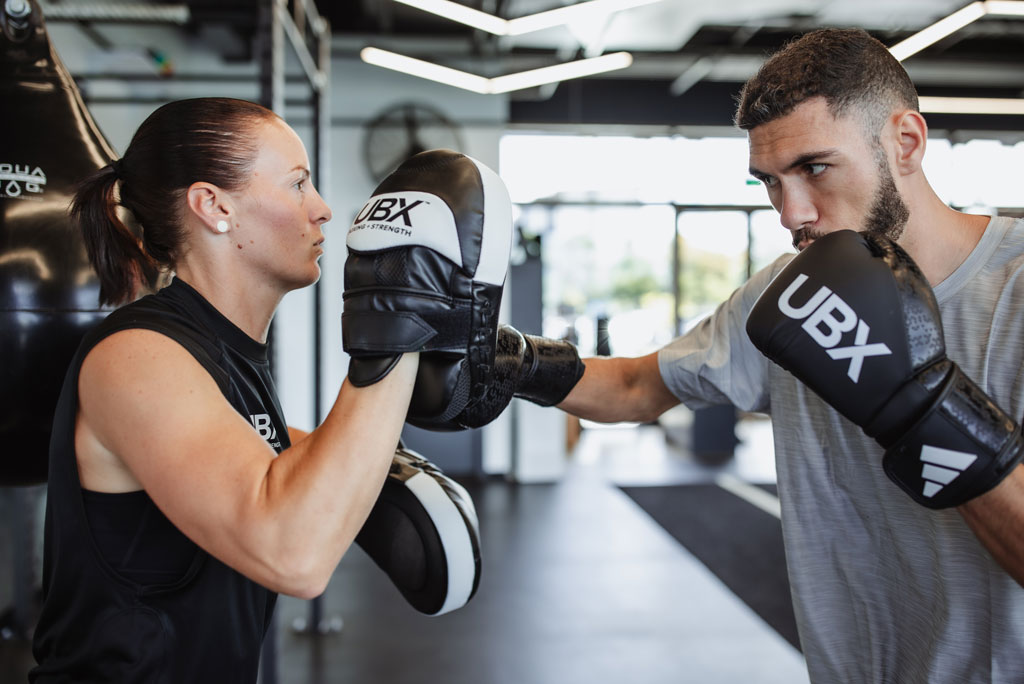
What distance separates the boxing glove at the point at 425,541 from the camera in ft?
3.59

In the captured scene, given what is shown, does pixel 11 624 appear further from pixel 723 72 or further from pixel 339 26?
pixel 723 72

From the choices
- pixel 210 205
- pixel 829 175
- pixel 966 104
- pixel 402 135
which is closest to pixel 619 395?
pixel 829 175

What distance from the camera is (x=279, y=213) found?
1.07m

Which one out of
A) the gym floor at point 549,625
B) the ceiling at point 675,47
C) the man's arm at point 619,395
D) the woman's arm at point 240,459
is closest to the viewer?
the woman's arm at point 240,459

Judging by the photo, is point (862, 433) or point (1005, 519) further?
point (862, 433)

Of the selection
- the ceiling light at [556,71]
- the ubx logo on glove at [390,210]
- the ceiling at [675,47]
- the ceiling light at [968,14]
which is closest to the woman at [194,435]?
the ubx logo on glove at [390,210]

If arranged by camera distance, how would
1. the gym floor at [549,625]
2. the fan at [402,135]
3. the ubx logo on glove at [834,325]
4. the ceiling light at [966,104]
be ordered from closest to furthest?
the ubx logo on glove at [834,325] < the gym floor at [549,625] < the ceiling light at [966,104] < the fan at [402,135]

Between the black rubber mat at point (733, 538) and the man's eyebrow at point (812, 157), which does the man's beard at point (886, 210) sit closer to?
the man's eyebrow at point (812, 157)

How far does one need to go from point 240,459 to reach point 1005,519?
0.88m

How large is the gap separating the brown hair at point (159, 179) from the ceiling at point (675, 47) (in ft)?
14.0

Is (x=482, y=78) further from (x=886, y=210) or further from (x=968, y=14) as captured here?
(x=886, y=210)

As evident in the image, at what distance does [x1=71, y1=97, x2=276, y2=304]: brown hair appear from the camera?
3.39 ft

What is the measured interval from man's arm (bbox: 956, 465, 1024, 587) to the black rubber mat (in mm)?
2267

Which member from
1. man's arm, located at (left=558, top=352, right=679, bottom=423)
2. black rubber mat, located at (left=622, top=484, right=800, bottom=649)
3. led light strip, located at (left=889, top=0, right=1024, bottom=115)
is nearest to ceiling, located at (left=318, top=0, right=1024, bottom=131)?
led light strip, located at (left=889, top=0, right=1024, bottom=115)
